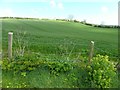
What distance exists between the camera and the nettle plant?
363 inches

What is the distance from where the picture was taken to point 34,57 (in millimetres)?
9797

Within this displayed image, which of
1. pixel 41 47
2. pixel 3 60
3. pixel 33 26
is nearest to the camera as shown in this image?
pixel 3 60

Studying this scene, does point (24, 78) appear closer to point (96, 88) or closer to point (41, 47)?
point (96, 88)

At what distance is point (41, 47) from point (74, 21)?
61.9 feet

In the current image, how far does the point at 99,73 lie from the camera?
922 centimetres

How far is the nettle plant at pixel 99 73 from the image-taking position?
9.23 metres

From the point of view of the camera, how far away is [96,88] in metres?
9.26

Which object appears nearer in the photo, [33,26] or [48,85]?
[48,85]

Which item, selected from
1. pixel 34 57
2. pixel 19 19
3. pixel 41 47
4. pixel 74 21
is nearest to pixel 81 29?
pixel 74 21

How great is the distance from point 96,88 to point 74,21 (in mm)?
24374

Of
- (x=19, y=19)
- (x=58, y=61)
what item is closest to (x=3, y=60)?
(x=58, y=61)

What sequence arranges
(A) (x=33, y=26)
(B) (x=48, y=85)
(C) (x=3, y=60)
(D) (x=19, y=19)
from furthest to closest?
(D) (x=19, y=19), (A) (x=33, y=26), (C) (x=3, y=60), (B) (x=48, y=85)

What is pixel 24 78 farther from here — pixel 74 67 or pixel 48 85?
pixel 74 67

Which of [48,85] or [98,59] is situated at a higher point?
[98,59]
